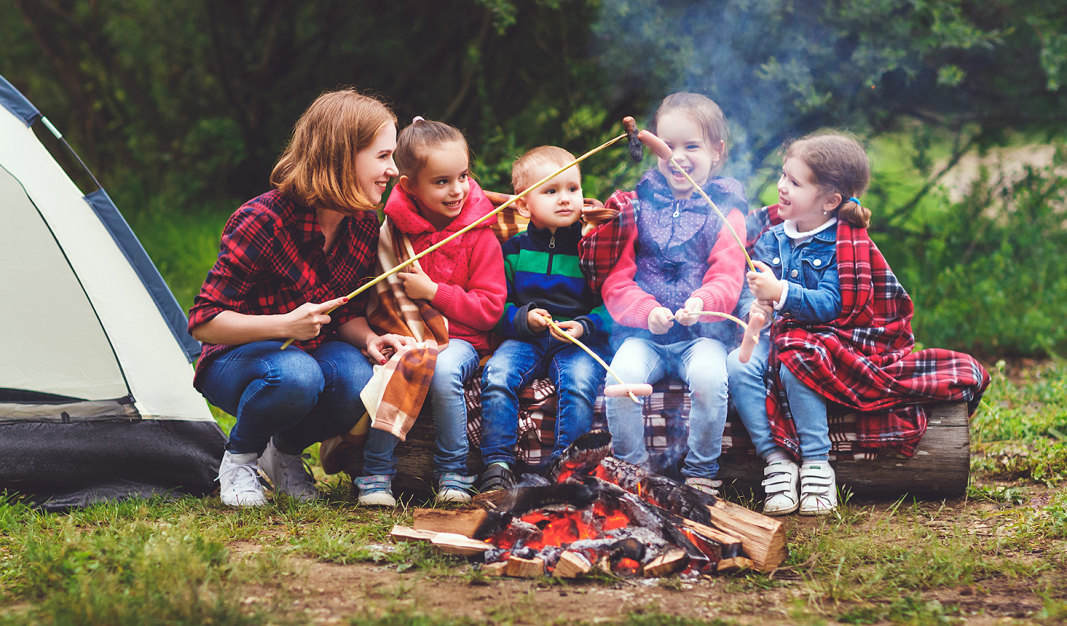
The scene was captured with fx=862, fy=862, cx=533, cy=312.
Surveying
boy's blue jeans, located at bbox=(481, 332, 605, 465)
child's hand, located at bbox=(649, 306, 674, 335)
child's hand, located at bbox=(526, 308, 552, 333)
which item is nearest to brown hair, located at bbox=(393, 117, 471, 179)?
child's hand, located at bbox=(526, 308, 552, 333)

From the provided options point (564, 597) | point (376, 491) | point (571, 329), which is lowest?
point (564, 597)

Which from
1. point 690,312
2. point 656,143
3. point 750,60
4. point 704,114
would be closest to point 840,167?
point 704,114

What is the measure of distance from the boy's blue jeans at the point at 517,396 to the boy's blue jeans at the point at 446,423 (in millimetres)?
83

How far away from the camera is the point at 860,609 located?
7.61ft

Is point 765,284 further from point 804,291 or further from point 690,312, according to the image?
point 690,312

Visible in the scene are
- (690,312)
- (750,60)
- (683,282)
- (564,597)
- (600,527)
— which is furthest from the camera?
(750,60)

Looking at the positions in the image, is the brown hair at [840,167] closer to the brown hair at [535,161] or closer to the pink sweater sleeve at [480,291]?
the brown hair at [535,161]

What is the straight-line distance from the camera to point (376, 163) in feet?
10.6

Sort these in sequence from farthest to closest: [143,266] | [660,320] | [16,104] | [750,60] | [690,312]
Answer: [750,60] → [143,266] → [16,104] → [660,320] → [690,312]

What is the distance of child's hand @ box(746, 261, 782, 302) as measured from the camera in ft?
10.1

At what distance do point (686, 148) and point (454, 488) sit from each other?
155 centimetres

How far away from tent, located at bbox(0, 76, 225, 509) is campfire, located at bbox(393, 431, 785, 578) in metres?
1.28

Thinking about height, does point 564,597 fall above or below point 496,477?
below

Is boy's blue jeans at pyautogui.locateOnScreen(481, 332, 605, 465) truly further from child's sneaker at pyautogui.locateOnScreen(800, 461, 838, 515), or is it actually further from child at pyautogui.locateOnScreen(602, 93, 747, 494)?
child's sneaker at pyautogui.locateOnScreen(800, 461, 838, 515)
